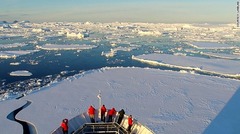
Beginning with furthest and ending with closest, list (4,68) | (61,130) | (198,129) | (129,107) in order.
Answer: (4,68), (129,107), (198,129), (61,130)

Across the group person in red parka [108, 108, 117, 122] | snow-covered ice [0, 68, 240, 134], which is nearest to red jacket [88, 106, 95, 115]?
person in red parka [108, 108, 117, 122]

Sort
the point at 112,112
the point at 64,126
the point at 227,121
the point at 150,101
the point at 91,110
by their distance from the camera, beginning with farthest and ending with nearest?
the point at 150,101
the point at 227,121
the point at 112,112
the point at 91,110
the point at 64,126

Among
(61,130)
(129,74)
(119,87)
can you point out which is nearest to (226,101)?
(119,87)

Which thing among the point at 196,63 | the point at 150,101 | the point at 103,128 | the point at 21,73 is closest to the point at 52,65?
the point at 21,73

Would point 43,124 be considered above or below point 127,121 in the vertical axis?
below

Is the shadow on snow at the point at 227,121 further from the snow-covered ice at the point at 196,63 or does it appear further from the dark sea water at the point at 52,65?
the dark sea water at the point at 52,65

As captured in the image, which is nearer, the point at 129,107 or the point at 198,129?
the point at 198,129

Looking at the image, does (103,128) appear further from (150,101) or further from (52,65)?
(52,65)

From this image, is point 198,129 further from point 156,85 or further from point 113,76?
point 113,76

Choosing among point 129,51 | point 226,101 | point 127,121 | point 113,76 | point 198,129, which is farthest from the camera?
point 129,51
